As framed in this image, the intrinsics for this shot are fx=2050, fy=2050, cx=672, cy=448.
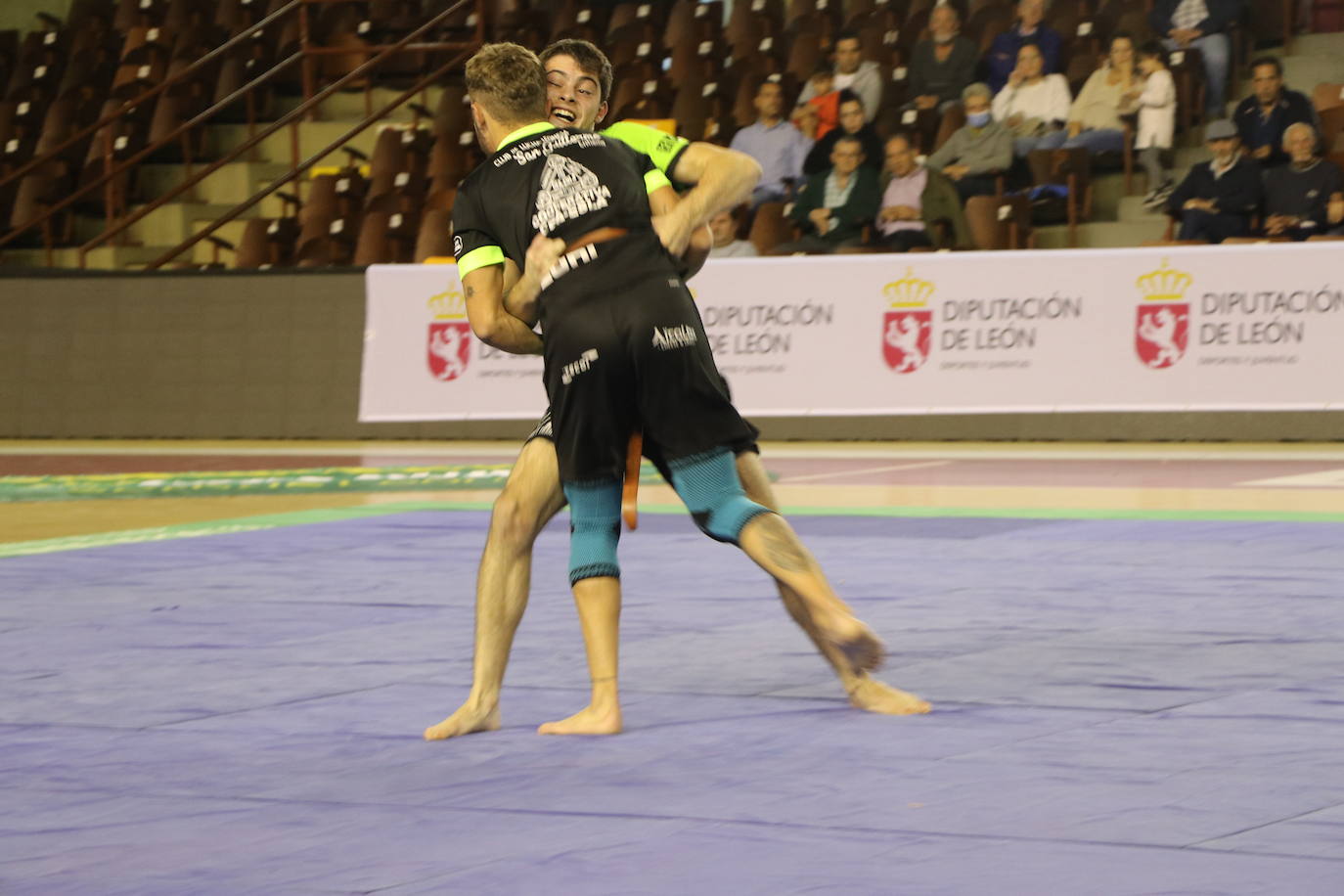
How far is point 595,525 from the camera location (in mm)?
5020

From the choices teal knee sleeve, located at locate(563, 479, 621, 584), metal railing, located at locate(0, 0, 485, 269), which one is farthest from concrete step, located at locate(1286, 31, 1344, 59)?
teal knee sleeve, located at locate(563, 479, 621, 584)

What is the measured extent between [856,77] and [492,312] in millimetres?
12720

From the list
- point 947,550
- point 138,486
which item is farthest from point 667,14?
point 947,550

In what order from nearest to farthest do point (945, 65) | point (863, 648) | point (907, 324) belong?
point (863, 648) < point (907, 324) < point (945, 65)

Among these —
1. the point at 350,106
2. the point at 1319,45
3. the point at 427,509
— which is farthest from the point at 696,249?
the point at 350,106

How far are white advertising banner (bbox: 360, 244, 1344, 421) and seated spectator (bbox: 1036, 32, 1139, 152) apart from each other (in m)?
1.96

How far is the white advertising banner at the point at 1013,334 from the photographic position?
14102 mm

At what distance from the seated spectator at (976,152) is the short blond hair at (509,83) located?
36.8 ft

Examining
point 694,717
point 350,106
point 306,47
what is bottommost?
point 694,717

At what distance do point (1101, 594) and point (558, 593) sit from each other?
1.99 m

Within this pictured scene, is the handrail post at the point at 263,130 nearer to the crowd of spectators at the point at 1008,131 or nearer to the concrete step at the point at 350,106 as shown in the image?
the concrete step at the point at 350,106

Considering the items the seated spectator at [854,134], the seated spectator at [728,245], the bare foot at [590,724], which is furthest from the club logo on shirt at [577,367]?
the seated spectator at [854,134]

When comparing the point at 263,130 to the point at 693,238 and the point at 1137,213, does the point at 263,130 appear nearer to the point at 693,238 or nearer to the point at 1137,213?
the point at 1137,213

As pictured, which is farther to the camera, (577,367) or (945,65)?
(945,65)
